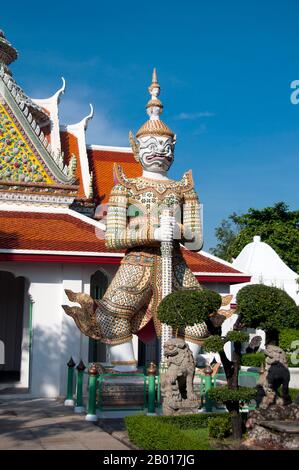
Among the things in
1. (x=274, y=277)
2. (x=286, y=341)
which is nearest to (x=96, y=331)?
(x=286, y=341)

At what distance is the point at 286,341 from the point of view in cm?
1795

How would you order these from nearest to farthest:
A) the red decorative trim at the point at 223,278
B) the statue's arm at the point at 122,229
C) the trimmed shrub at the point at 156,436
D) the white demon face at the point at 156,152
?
the trimmed shrub at the point at 156,436, the statue's arm at the point at 122,229, the white demon face at the point at 156,152, the red decorative trim at the point at 223,278

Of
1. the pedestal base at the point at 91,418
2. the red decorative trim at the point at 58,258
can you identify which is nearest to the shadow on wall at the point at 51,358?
the red decorative trim at the point at 58,258

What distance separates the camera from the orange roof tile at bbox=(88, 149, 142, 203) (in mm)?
16202

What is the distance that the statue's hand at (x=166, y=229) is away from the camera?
27.7ft

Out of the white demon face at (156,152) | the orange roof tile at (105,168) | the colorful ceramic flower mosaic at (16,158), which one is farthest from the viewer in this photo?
the orange roof tile at (105,168)

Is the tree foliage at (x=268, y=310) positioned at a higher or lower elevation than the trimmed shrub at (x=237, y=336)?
higher

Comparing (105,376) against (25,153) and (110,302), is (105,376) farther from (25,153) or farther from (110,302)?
(25,153)

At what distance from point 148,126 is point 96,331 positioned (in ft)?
10.9

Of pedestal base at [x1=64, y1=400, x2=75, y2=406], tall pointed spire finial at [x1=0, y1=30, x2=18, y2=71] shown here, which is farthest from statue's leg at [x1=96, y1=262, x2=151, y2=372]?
tall pointed spire finial at [x1=0, y1=30, x2=18, y2=71]

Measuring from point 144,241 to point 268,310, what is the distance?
2.99 metres

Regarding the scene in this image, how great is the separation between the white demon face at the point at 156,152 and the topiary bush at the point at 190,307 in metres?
3.24

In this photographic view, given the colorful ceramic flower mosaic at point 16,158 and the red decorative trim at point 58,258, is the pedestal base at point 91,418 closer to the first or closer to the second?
the red decorative trim at point 58,258

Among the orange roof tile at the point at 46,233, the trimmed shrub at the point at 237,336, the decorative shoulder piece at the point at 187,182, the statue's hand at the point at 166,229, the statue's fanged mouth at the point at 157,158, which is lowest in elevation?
the trimmed shrub at the point at 237,336
